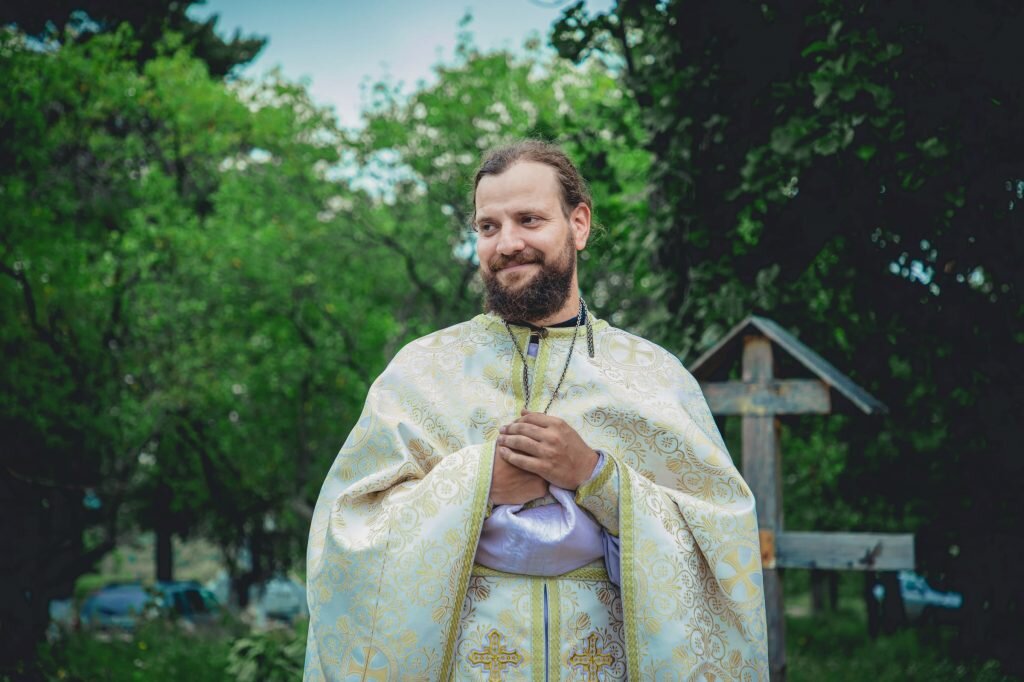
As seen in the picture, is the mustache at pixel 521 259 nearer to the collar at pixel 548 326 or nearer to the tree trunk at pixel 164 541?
the collar at pixel 548 326

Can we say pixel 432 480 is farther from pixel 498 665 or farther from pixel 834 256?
pixel 834 256

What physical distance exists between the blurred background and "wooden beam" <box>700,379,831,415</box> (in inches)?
24.3

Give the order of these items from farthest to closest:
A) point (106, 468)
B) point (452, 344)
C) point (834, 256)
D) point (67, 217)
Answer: point (67, 217) < point (106, 468) < point (834, 256) < point (452, 344)

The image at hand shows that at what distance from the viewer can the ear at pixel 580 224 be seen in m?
2.97

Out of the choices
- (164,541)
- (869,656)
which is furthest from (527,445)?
(164,541)

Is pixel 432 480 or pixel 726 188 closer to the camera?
pixel 432 480

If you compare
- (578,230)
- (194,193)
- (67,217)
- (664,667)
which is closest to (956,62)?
(578,230)

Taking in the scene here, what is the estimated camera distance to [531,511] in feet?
8.64

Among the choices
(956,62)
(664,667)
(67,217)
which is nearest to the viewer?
(664,667)

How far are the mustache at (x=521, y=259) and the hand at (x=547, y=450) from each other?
51cm

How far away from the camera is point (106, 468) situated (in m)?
13.2

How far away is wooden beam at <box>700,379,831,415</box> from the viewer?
477cm

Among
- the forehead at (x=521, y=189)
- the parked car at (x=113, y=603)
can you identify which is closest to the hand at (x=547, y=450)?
the forehead at (x=521, y=189)

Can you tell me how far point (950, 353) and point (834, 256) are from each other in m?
1.13
